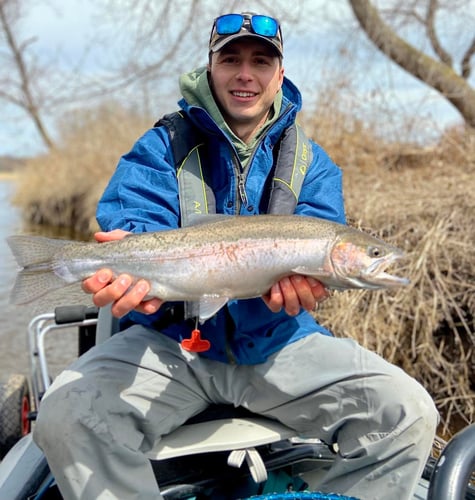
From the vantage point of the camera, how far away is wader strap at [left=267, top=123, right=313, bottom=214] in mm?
2598

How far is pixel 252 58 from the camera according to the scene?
9.25 ft

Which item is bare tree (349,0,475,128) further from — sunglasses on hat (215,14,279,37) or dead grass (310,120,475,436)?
sunglasses on hat (215,14,279,37)

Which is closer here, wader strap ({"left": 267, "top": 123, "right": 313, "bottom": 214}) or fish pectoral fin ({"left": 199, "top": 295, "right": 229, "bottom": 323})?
fish pectoral fin ({"left": 199, "top": 295, "right": 229, "bottom": 323})

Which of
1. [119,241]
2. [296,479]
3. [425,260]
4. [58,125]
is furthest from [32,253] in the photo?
[58,125]

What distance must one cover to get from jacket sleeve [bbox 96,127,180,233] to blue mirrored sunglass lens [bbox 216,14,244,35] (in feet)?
1.74

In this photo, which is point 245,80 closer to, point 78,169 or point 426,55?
point 426,55

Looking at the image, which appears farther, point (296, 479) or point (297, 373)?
point (296, 479)

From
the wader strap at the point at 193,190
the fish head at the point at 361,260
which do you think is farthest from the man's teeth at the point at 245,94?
the fish head at the point at 361,260

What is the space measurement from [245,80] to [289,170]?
44 cm

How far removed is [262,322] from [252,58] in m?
1.15

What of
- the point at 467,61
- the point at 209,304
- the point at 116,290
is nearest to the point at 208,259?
the point at 209,304

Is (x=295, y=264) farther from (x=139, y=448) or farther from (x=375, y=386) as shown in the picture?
Result: (x=139, y=448)

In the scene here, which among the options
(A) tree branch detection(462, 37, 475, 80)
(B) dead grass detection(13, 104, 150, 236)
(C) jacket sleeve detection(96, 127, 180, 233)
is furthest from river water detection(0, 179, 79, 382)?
(A) tree branch detection(462, 37, 475, 80)

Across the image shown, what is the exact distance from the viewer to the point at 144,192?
8.53 feet
